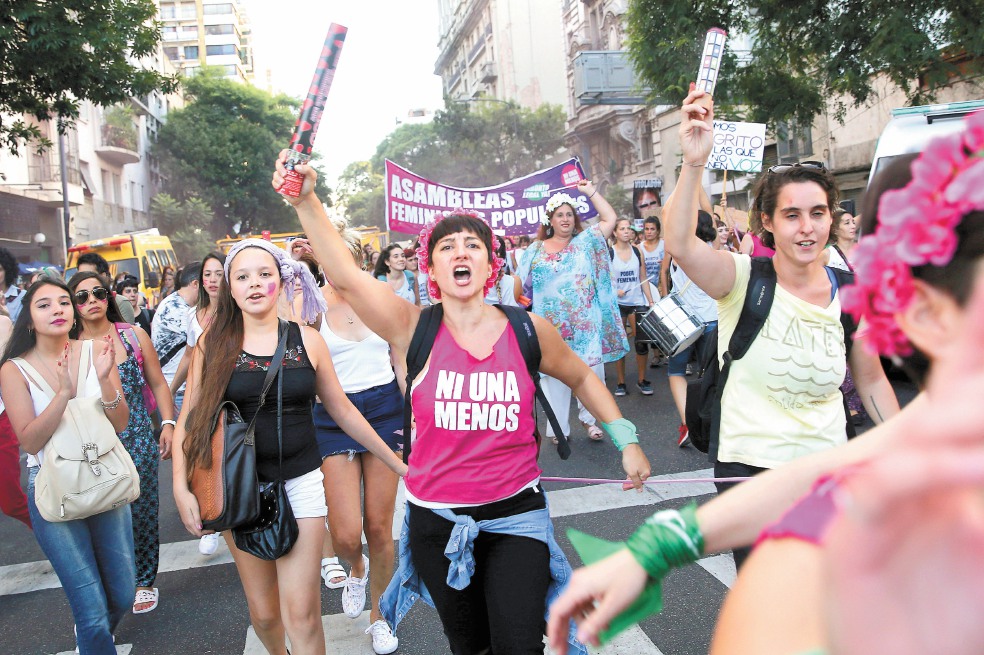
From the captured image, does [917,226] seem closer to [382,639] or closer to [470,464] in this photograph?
[470,464]

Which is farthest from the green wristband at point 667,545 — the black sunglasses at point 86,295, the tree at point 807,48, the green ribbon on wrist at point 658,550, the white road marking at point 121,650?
the tree at point 807,48

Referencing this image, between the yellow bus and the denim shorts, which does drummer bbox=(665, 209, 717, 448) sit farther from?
the yellow bus

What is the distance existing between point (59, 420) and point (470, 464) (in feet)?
6.53

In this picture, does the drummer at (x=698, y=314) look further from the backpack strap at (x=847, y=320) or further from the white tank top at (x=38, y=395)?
the white tank top at (x=38, y=395)

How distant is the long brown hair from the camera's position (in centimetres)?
326

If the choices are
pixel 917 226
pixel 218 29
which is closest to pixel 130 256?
pixel 917 226

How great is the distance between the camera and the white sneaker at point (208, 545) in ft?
18.0

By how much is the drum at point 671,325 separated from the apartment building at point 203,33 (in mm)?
93841

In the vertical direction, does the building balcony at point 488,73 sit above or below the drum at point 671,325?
above

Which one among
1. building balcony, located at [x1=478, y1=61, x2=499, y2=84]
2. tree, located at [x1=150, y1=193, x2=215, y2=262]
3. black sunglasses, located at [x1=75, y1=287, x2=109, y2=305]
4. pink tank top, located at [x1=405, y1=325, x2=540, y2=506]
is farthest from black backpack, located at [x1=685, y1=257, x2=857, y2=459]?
building balcony, located at [x1=478, y1=61, x2=499, y2=84]

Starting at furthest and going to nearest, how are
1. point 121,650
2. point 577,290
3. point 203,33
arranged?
point 203,33 → point 577,290 → point 121,650

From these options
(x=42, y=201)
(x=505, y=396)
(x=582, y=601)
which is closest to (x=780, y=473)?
(x=582, y=601)

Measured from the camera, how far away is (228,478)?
3.18 metres

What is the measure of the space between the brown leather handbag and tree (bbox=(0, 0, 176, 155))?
9.54 metres
